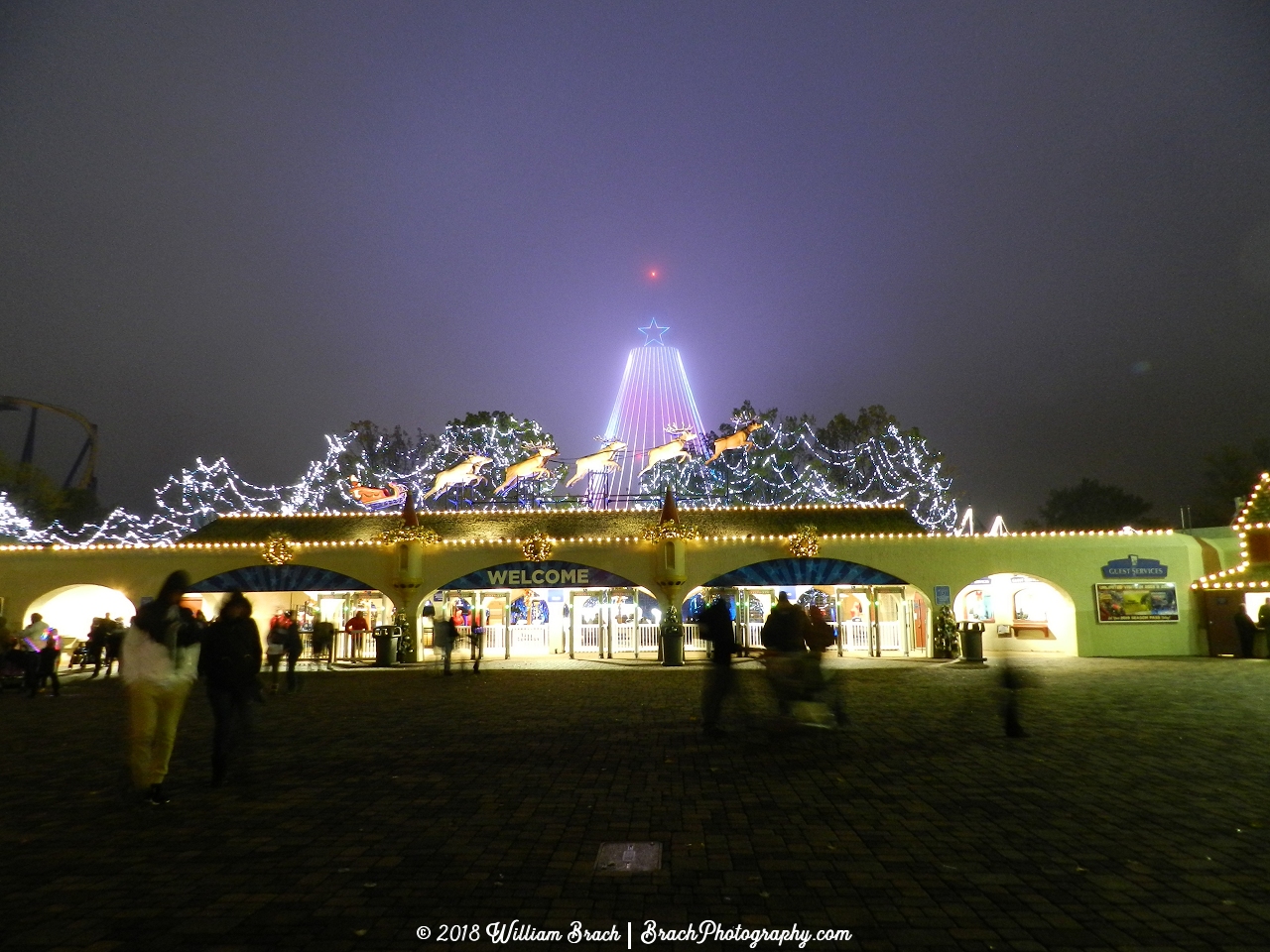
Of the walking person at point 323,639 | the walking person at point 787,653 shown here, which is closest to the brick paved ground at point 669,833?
the walking person at point 787,653

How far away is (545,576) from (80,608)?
13796 millimetres

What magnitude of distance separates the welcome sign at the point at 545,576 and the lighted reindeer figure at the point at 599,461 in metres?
6.52

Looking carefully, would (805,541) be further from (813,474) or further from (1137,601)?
(813,474)

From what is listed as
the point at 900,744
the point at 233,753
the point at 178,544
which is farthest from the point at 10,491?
the point at 900,744

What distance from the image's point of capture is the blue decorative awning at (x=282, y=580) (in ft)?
80.4

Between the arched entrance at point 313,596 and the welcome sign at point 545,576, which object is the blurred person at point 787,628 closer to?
the welcome sign at point 545,576

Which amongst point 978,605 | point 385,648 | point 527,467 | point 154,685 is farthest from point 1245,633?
point 154,685

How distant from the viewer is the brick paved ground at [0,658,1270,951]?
169 inches

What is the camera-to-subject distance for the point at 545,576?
24375mm

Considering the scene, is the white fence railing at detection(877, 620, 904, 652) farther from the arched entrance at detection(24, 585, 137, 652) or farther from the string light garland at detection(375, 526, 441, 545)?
the arched entrance at detection(24, 585, 137, 652)

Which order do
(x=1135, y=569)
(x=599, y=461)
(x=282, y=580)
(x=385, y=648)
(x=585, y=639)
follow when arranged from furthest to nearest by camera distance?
(x=599, y=461), (x=585, y=639), (x=282, y=580), (x=1135, y=569), (x=385, y=648)

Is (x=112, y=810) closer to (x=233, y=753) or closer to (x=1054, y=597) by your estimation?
(x=233, y=753)

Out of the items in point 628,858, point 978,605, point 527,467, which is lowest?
point 628,858

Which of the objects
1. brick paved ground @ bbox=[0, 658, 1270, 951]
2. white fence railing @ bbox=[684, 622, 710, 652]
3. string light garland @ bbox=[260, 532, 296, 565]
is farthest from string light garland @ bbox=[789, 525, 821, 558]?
string light garland @ bbox=[260, 532, 296, 565]
